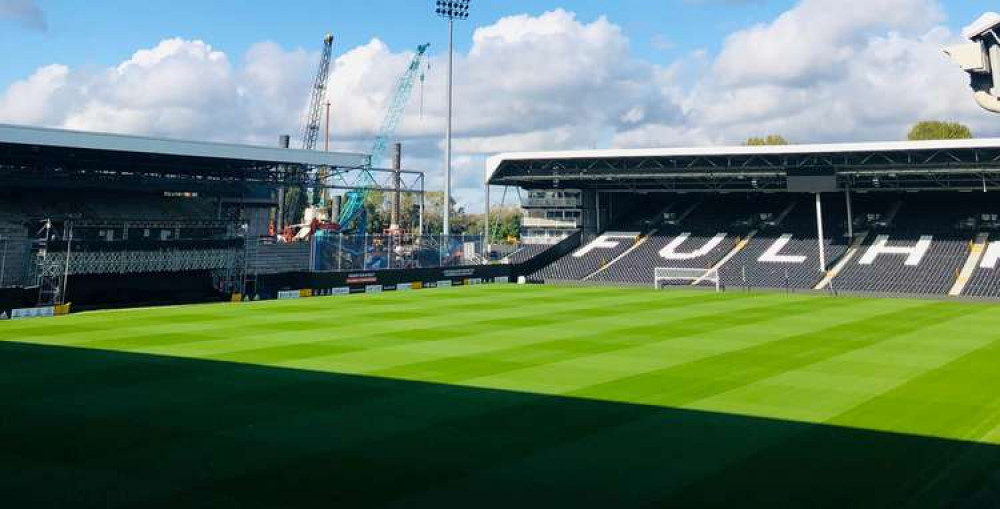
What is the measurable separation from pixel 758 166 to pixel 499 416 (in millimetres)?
46183

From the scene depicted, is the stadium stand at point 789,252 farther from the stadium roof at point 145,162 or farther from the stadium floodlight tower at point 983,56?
the stadium floodlight tower at point 983,56

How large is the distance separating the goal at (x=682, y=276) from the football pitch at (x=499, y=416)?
83.8ft

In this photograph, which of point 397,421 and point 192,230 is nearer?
point 397,421

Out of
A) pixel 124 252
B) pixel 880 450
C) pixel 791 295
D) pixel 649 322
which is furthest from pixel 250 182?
pixel 880 450

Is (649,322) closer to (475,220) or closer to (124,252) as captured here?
(124,252)

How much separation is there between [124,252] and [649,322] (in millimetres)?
29370

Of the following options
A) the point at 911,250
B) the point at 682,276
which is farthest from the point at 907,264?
the point at 682,276

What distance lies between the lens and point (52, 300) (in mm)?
37344

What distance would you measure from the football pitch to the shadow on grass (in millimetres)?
57

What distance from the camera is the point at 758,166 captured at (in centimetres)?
5547

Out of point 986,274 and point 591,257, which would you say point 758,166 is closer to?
point 591,257

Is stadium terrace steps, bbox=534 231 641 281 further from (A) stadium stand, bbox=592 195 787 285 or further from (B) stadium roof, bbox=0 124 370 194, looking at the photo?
(B) stadium roof, bbox=0 124 370 194

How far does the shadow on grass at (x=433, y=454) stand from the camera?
1030 cm

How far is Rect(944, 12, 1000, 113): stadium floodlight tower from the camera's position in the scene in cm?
625
